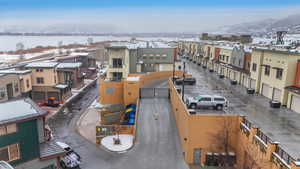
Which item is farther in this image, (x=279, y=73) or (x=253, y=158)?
(x=279, y=73)

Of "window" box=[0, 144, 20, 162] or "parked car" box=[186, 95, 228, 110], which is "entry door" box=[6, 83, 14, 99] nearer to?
"window" box=[0, 144, 20, 162]

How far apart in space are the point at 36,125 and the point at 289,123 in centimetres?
1970

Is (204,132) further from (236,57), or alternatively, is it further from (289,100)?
(236,57)

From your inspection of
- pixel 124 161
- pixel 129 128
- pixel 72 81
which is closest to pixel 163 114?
pixel 129 128

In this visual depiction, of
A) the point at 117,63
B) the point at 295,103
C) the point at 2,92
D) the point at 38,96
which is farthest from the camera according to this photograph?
the point at 38,96

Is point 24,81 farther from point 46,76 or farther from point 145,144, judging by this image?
point 145,144

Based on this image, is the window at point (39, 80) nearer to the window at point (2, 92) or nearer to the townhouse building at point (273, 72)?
the window at point (2, 92)

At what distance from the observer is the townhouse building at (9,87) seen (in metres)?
31.6

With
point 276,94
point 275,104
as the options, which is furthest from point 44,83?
point 276,94

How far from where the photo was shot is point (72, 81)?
50938mm

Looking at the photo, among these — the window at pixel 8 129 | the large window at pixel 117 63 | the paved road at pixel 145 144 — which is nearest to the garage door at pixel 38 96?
the paved road at pixel 145 144

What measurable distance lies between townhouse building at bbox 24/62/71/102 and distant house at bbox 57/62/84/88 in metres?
2.62

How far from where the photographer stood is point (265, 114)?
2062cm

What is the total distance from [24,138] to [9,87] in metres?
24.5
